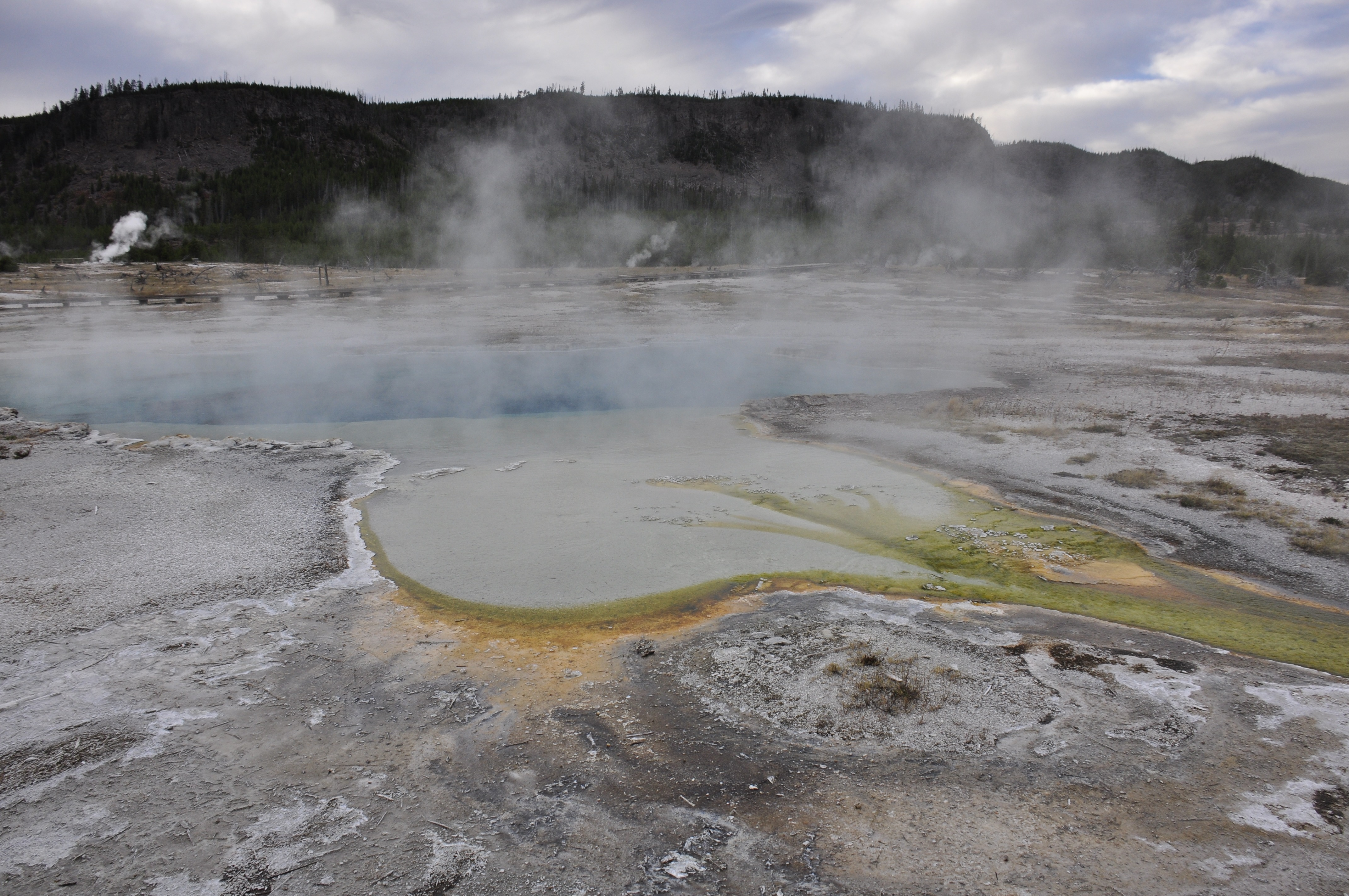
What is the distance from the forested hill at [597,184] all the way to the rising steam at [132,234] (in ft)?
3.83

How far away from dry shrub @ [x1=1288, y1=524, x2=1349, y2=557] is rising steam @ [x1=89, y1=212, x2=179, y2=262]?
136 ft

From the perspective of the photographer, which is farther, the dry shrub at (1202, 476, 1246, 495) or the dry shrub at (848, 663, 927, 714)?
the dry shrub at (1202, 476, 1246, 495)

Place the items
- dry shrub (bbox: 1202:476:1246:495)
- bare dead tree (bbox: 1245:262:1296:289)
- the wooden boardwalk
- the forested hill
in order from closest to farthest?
dry shrub (bbox: 1202:476:1246:495), the wooden boardwalk, bare dead tree (bbox: 1245:262:1296:289), the forested hill


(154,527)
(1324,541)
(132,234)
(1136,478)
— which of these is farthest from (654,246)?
(1324,541)

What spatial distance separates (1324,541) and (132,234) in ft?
165

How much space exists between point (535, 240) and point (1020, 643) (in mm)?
45365

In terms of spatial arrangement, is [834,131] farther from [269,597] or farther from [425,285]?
[269,597]

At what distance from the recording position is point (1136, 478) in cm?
675

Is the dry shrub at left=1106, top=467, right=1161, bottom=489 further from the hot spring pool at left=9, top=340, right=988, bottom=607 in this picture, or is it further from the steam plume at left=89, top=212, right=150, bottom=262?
the steam plume at left=89, top=212, right=150, bottom=262

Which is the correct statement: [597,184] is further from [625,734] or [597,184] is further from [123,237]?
[625,734]

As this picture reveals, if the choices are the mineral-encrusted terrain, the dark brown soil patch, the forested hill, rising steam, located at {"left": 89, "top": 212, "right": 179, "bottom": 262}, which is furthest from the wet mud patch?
rising steam, located at {"left": 89, "top": 212, "right": 179, "bottom": 262}

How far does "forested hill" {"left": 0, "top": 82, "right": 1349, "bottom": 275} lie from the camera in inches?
1708

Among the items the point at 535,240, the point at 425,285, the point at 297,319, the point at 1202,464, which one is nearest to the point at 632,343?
the point at 297,319

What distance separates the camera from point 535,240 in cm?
4575
